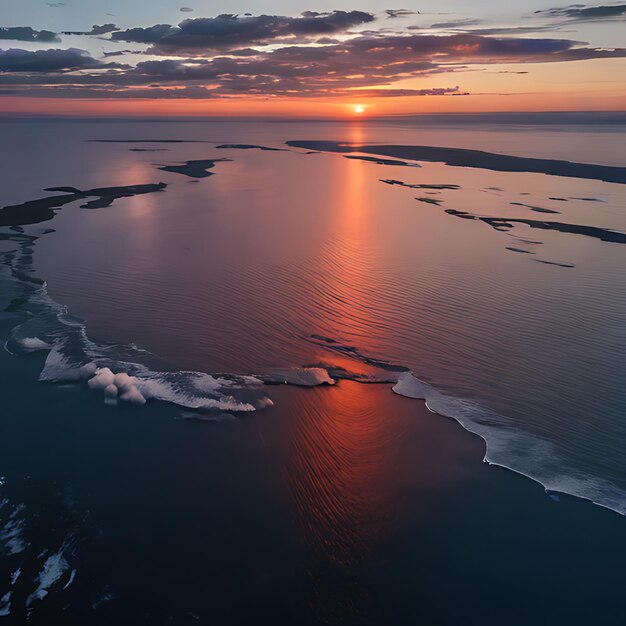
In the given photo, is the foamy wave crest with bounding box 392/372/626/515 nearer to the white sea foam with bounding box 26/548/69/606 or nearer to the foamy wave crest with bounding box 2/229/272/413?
the foamy wave crest with bounding box 2/229/272/413

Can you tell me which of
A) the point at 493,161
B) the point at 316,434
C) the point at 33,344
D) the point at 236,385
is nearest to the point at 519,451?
the point at 316,434

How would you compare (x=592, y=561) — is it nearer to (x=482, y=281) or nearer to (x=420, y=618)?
(x=420, y=618)

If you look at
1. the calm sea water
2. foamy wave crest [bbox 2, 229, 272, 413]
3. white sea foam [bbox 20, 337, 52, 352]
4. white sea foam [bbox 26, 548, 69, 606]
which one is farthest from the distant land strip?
white sea foam [bbox 26, 548, 69, 606]

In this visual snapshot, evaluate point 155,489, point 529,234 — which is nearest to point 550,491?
point 155,489

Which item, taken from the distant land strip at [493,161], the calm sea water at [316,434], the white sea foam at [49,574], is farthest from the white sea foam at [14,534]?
the distant land strip at [493,161]

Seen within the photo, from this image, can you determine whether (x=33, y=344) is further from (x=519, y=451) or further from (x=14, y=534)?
(x=519, y=451)

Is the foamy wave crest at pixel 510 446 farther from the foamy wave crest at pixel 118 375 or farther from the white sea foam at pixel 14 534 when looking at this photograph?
the white sea foam at pixel 14 534
